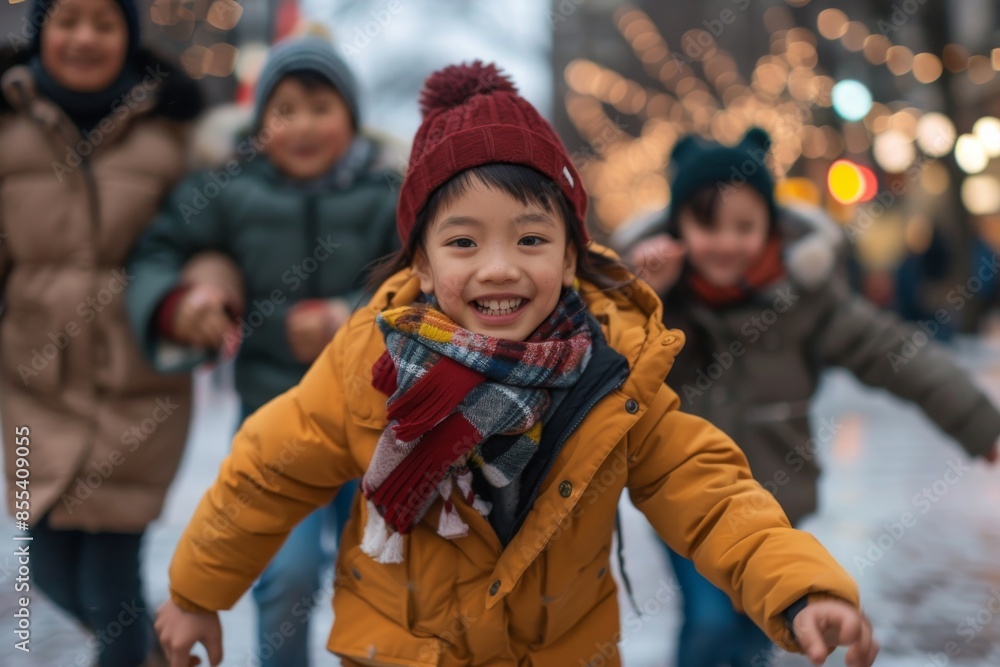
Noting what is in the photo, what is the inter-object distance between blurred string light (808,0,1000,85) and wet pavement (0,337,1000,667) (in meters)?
8.12

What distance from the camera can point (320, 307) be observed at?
9.68 ft

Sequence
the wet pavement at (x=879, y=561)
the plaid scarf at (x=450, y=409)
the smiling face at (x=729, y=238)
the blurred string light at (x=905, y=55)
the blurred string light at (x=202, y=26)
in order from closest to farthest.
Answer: the plaid scarf at (x=450, y=409) → the smiling face at (x=729, y=238) → the wet pavement at (x=879, y=561) → the blurred string light at (x=202, y=26) → the blurred string light at (x=905, y=55)

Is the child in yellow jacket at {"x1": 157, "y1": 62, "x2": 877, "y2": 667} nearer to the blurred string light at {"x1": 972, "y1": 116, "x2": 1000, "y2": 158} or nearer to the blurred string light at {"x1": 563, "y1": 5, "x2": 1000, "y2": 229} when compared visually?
the blurred string light at {"x1": 563, "y1": 5, "x2": 1000, "y2": 229}

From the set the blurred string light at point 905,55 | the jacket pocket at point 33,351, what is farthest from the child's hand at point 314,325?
the blurred string light at point 905,55

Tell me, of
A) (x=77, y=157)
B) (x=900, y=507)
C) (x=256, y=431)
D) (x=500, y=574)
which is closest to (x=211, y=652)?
(x=256, y=431)

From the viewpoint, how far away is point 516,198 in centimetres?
188

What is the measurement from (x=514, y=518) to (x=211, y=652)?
0.72 m

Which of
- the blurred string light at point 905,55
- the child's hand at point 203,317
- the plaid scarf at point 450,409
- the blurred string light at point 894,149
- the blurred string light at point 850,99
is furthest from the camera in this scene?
the blurred string light at point 894,149

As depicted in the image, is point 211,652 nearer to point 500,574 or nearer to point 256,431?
point 256,431

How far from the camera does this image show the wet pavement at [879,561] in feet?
12.4

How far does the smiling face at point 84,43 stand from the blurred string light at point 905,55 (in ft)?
43.8

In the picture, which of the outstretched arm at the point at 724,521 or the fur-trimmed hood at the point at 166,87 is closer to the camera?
the outstretched arm at the point at 724,521

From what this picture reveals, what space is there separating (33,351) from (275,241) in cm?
80

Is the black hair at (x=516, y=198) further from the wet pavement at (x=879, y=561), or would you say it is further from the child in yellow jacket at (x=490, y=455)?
the wet pavement at (x=879, y=561)
